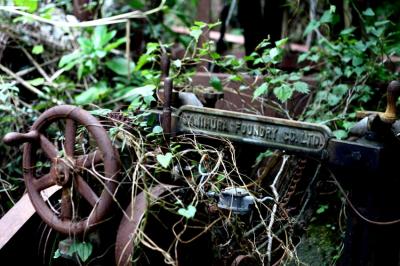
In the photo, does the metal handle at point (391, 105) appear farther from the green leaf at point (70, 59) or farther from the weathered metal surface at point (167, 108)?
the green leaf at point (70, 59)

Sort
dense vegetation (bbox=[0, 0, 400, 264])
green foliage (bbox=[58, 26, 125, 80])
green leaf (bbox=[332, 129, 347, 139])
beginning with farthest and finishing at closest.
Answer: green foliage (bbox=[58, 26, 125, 80]), green leaf (bbox=[332, 129, 347, 139]), dense vegetation (bbox=[0, 0, 400, 264])

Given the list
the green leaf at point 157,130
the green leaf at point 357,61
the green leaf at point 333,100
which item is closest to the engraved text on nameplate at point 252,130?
the green leaf at point 157,130

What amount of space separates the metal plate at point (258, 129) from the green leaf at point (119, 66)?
2.31 meters

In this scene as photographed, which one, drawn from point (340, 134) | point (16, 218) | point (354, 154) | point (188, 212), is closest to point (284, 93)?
point (340, 134)

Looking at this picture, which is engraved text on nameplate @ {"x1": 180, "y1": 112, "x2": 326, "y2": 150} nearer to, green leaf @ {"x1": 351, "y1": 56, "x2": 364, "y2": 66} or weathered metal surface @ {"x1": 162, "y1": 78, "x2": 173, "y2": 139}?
weathered metal surface @ {"x1": 162, "y1": 78, "x2": 173, "y2": 139}

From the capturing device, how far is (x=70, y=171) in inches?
85.8

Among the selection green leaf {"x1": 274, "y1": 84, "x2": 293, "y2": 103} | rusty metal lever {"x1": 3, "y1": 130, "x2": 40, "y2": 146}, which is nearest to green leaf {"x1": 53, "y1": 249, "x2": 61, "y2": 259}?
rusty metal lever {"x1": 3, "y1": 130, "x2": 40, "y2": 146}

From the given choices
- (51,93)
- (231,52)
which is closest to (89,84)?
(51,93)

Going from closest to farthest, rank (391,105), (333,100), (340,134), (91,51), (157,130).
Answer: (391,105) → (157,130) → (340,134) → (333,100) → (91,51)

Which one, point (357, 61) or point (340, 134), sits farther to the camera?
point (357, 61)

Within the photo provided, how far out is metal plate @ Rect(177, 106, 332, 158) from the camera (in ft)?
7.00

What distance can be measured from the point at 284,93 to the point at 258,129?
0.81 m

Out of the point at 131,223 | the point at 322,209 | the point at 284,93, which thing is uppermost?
the point at 284,93

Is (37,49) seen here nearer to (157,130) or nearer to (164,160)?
(157,130)
